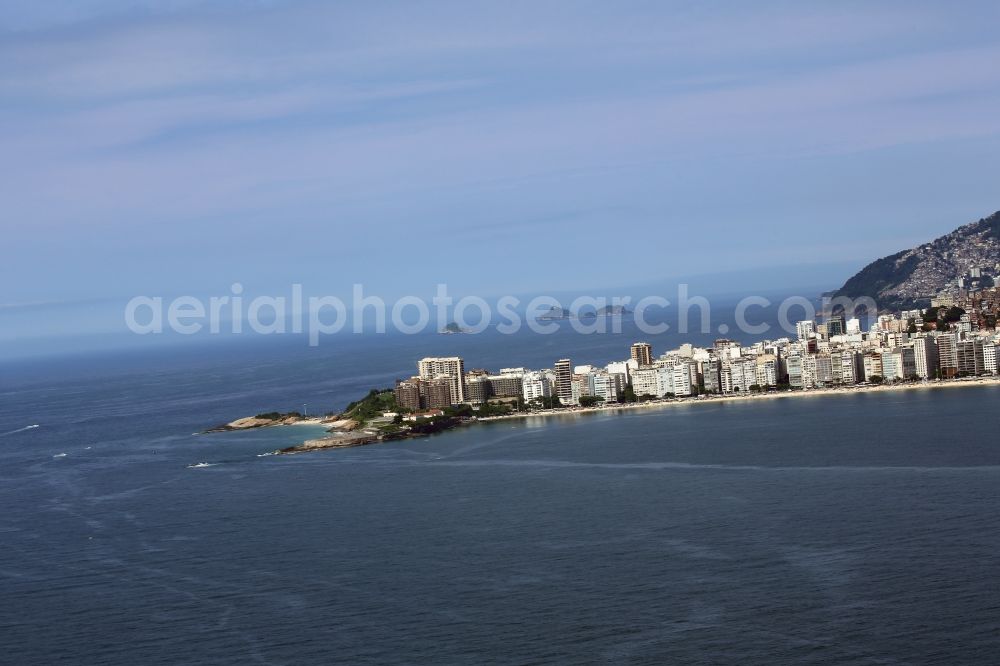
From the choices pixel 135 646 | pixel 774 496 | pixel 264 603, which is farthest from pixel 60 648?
pixel 774 496

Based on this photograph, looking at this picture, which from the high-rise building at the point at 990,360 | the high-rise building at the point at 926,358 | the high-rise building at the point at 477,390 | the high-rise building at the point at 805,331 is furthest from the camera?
the high-rise building at the point at 805,331

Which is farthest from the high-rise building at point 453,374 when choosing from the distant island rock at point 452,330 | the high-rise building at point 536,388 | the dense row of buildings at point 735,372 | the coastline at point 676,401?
the distant island rock at point 452,330

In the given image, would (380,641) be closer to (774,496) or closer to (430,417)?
(774,496)

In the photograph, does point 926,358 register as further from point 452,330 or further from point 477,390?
point 452,330

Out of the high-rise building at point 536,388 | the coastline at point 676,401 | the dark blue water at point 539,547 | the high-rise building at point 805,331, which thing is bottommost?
the dark blue water at point 539,547

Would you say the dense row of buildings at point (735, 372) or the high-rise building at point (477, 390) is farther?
the high-rise building at point (477, 390)

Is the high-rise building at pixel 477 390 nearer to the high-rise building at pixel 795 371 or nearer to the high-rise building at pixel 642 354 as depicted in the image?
the high-rise building at pixel 642 354

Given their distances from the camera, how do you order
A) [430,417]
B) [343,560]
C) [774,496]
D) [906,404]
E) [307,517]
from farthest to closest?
[430,417] < [906,404] < [307,517] < [774,496] < [343,560]

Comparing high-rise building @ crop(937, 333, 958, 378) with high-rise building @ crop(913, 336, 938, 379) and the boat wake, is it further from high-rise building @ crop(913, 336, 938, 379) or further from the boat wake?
the boat wake

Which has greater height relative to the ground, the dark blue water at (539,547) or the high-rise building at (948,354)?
the high-rise building at (948,354)
